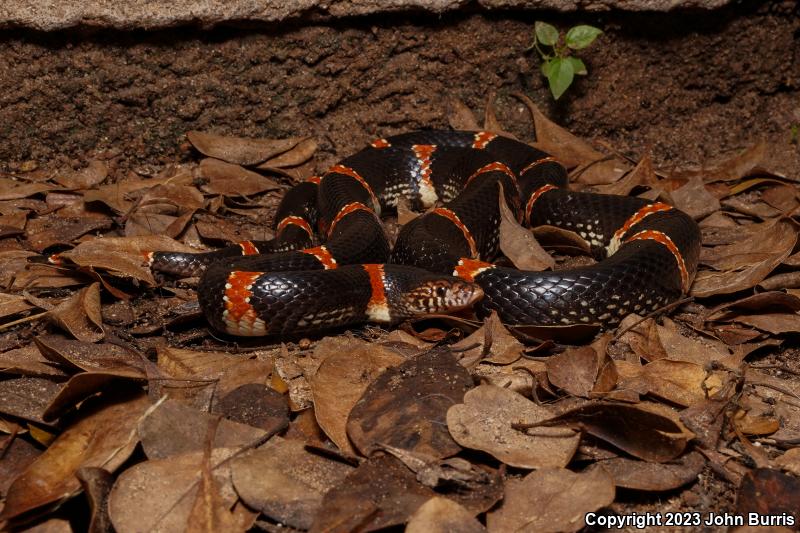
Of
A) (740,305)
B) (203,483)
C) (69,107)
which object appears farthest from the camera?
(69,107)

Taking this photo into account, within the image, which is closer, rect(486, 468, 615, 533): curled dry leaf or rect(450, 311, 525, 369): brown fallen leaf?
rect(486, 468, 615, 533): curled dry leaf

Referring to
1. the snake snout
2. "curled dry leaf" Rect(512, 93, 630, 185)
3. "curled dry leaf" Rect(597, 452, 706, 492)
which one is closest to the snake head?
the snake snout

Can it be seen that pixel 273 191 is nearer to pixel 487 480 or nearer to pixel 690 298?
pixel 690 298

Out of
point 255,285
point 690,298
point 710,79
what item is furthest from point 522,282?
point 710,79

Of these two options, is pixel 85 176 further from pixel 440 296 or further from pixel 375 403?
pixel 375 403

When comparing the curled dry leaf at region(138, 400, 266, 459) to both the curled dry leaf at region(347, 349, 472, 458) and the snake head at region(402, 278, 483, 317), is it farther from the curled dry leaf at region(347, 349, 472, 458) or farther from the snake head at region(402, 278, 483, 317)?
the snake head at region(402, 278, 483, 317)
